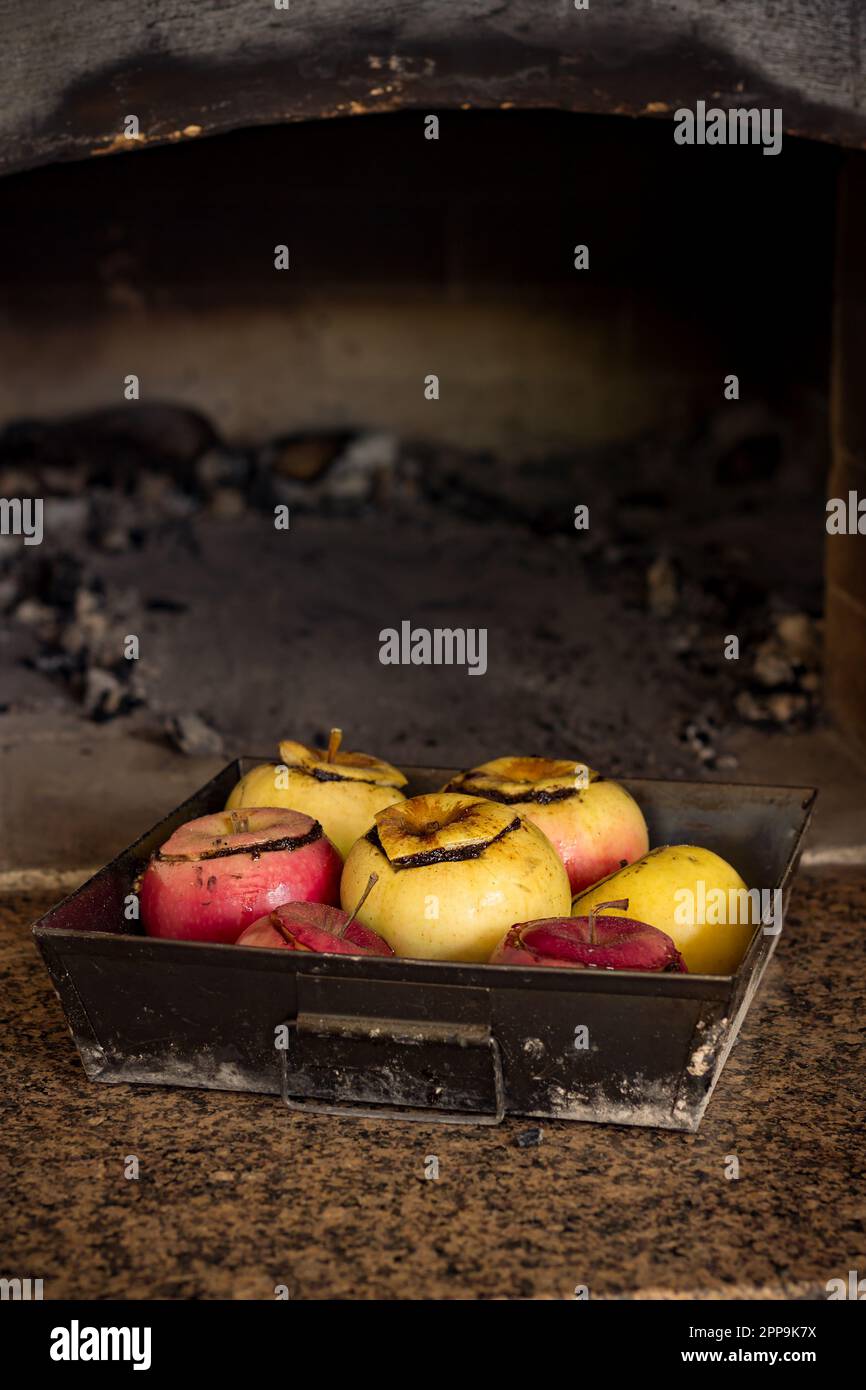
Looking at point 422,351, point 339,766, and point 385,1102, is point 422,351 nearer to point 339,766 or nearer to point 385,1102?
point 339,766

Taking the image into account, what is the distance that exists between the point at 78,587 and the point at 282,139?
194 centimetres

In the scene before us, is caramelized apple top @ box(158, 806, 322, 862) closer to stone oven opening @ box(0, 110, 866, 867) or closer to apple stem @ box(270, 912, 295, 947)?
apple stem @ box(270, 912, 295, 947)

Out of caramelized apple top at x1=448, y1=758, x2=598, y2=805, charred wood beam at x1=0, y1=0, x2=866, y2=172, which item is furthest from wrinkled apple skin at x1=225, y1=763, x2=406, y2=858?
charred wood beam at x1=0, y1=0, x2=866, y2=172

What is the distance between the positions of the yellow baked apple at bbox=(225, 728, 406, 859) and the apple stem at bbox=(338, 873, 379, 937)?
245 millimetres

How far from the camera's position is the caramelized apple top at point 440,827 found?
1.81m

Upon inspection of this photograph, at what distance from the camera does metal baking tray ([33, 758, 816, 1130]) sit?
65.5 inches

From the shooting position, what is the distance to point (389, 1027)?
5.63ft

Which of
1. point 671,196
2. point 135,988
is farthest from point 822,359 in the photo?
point 135,988

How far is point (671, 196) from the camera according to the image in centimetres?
535

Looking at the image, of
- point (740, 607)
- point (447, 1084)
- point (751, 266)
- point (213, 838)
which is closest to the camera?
point (447, 1084)

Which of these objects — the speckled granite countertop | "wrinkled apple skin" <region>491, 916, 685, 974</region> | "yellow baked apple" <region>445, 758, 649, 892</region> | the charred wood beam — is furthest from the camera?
the charred wood beam

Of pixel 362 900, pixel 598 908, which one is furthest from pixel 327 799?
pixel 598 908

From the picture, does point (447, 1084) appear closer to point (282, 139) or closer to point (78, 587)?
point (78, 587)

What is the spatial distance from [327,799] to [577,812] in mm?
349
